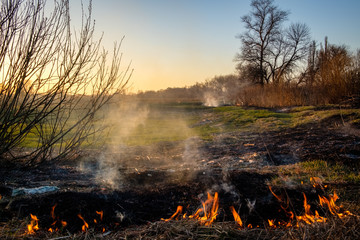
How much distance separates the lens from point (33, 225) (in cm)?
307

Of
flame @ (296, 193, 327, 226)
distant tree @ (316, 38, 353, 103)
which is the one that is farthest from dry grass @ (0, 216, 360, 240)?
distant tree @ (316, 38, 353, 103)

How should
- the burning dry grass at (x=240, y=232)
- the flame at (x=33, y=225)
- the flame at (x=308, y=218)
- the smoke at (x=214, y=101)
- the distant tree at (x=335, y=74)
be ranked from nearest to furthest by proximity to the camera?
the burning dry grass at (x=240, y=232) < the flame at (x=308, y=218) < the flame at (x=33, y=225) < the distant tree at (x=335, y=74) < the smoke at (x=214, y=101)

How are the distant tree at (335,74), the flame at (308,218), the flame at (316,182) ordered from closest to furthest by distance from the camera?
the flame at (308,218)
the flame at (316,182)
the distant tree at (335,74)

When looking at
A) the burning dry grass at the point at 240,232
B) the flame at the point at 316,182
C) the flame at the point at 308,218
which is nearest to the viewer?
the burning dry grass at the point at 240,232

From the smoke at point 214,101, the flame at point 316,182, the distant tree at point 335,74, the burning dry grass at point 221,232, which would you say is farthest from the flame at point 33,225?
the smoke at point 214,101

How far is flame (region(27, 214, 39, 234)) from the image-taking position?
291 cm

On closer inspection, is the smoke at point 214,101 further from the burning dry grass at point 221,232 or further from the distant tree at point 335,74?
the burning dry grass at point 221,232

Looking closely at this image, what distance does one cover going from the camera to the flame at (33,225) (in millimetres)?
2906

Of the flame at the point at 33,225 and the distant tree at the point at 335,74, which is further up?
the distant tree at the point at 335,74

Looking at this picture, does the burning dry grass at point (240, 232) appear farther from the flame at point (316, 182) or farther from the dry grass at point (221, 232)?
the flame at point (316, 182)

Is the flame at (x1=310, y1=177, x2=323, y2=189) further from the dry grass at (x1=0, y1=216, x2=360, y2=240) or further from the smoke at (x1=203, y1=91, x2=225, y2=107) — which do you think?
the smoke at (x1=203, y1=91, x2=225, y2=107)

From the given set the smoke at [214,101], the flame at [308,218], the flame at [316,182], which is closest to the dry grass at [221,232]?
the flame at [308,218]

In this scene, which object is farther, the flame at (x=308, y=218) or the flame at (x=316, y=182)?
the flame at (x=316, y=182)

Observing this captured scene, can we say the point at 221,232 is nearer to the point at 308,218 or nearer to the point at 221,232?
the point at 221,232
